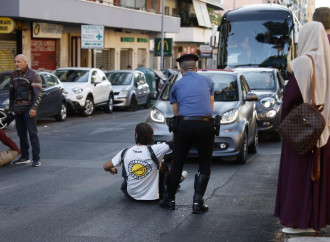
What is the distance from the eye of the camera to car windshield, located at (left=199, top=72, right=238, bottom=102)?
1264 centimetres

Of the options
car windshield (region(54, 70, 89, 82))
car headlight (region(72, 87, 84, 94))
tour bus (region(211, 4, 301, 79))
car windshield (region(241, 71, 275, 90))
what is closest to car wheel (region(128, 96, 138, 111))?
→ car windshield (region(54, 70, 89, 82))

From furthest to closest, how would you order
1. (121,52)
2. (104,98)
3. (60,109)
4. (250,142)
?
(121,52) < (104,98) < (60,109) < (250,142)

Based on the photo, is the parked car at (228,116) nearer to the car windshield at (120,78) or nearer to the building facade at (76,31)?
the car windshield at (120,78)

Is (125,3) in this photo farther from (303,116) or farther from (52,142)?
(303,116)

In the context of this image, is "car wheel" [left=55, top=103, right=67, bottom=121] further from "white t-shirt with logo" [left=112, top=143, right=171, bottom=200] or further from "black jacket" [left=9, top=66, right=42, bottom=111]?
"white t-shirt with logo" [left=112, top=143, right=171, bottom=200]

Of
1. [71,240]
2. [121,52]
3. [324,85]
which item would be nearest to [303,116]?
[324,85]

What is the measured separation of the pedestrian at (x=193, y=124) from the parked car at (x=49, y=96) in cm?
1177

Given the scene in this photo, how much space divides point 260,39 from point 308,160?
1799cm

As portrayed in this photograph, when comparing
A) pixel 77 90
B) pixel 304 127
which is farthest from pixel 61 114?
pixel 304 127

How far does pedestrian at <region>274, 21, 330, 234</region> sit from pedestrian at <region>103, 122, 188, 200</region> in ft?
7.60

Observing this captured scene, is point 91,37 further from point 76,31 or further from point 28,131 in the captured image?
point 28,131

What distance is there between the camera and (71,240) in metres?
6.43

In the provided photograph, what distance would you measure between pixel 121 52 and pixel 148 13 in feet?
13.2

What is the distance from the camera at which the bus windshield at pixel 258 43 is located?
23422 mm
